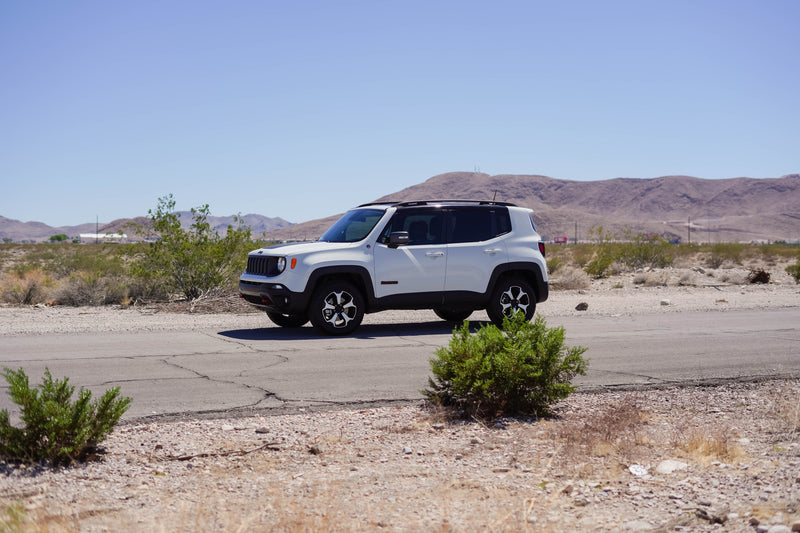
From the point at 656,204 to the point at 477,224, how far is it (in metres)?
176

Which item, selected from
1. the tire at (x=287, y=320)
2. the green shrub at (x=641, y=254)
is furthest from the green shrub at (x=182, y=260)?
the green shrub at (x=641, y=254)

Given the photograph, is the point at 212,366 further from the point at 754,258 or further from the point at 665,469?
the point at 754,258

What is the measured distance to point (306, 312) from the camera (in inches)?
513

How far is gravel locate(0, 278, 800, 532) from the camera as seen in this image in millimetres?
4625

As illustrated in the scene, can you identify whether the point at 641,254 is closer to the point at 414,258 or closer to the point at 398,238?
the point at 414,258

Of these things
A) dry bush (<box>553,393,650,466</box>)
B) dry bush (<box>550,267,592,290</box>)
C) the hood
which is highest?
the hood

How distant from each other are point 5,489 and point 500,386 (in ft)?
13.7

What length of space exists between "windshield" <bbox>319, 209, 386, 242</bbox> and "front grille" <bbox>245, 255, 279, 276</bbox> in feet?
4.05

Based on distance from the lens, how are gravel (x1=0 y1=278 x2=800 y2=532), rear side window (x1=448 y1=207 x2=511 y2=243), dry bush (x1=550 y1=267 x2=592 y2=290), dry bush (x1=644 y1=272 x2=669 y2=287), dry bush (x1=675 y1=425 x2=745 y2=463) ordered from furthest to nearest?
dry bush (x1=644 y1=272 x2=669 y2=287) → dry bush (x1=550 y1=267 x2=592 y2=290) → rear side window (x1=448 y1=207 x2=511 y2=243) → dry bush (x1=675 y1=425 x2=745 y2=463) → gravel (x1=0 y1=278 x2=800 y2=532)

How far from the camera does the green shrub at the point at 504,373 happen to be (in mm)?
7406

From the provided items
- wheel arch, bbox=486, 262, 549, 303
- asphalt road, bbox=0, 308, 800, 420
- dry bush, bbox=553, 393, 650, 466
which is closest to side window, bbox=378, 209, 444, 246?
wheel arch, bbox=486, 262, 549, 303

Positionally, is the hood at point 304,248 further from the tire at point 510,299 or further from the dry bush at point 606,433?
the dry bush at point 606,433

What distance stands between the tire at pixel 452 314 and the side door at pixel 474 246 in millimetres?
1431

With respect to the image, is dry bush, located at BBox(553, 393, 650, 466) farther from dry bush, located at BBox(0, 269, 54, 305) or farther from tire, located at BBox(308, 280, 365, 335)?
dry bush, located at BBox(0, 269, 54, 305)
